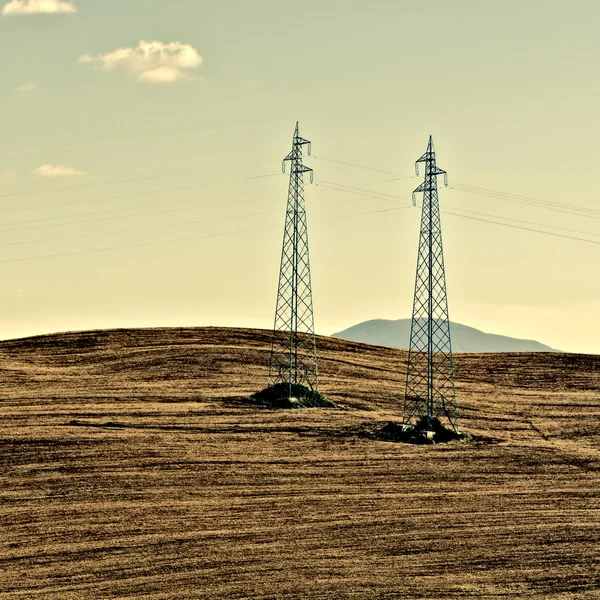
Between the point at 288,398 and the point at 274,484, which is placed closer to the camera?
the point at 274,484

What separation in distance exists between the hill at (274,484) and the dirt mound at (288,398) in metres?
1.43

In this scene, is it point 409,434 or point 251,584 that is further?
point 409,434

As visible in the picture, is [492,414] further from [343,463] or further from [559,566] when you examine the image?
[559,566]

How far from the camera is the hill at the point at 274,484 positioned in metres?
36.7

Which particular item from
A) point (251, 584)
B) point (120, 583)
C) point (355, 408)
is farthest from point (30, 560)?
point (355, 408)

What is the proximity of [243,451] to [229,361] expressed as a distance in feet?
67.2

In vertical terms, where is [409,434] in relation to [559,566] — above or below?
above

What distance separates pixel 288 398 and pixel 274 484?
15.0 meters

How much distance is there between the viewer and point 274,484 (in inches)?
1909

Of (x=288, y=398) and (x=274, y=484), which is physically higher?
(x=288, y=398)

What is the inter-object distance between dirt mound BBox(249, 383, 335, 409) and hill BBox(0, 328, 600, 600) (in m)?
1.43

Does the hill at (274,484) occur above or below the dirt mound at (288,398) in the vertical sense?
below

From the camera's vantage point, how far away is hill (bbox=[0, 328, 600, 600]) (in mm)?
36656

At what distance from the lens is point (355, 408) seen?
64875 mm
